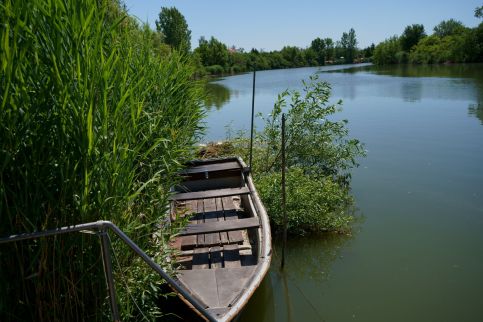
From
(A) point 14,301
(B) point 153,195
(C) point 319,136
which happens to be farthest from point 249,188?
(A) point 14,301

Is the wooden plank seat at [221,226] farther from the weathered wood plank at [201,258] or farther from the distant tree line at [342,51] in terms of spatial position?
the distant tree line at [342,51]

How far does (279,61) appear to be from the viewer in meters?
91.0

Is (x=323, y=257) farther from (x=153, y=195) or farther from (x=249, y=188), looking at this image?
(x=153, y=195)

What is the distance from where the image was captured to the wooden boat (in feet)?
11.0

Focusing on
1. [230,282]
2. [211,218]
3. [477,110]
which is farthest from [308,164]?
[477,110]

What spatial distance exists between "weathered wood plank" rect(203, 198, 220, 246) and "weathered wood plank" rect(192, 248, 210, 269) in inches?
7.6

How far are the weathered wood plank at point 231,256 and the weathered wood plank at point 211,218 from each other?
0.22 meters

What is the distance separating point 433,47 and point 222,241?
200ft

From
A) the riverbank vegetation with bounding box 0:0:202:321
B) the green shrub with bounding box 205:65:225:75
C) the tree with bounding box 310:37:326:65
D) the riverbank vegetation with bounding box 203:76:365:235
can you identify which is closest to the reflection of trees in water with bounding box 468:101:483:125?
the riverbank vegetation with bounding box 203:76:365:235

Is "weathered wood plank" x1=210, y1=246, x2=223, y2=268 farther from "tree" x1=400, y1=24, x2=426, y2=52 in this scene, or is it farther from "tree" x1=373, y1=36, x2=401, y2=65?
"tree" x1=400, y1=24, x2=426, y2=52

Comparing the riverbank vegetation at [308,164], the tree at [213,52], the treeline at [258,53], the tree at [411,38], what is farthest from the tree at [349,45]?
the riverbank vegetation at [308,164]

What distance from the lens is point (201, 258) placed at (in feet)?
14.5

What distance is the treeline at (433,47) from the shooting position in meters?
47.3

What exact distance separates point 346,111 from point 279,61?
7661 centimetres
